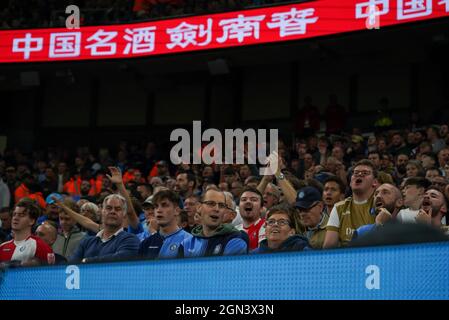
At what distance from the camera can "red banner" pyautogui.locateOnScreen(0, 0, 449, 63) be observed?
11688 millimetres

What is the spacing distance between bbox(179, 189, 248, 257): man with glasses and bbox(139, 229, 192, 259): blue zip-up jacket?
85 mm

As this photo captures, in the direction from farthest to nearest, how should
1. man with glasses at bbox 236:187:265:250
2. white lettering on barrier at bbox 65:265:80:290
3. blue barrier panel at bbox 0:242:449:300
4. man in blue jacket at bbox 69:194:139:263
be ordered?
1. man with glasses at bbox 236:187:265:250
2. man in blue jacket at bbox 69:194:139:263
3. white lettering on barrier at bbox 65:265:80:290
4. blue barrier panel at bbox 0:242:449:300

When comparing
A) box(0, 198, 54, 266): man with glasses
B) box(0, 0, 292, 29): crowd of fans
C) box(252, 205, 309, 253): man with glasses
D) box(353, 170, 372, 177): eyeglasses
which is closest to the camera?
box(252, 205, 309, 253): man with glasses

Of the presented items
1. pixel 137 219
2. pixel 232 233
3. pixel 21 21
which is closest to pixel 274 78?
pixel 21 21

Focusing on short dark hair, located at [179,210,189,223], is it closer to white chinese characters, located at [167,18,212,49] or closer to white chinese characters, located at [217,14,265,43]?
white chinese characters, located at [217,14,265,43]

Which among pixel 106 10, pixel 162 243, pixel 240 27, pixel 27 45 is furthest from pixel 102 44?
pixel 162 243

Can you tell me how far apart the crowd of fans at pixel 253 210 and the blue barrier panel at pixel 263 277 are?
0.11 meters

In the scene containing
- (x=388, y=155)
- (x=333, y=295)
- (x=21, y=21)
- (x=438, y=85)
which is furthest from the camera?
(x=21, y=21)

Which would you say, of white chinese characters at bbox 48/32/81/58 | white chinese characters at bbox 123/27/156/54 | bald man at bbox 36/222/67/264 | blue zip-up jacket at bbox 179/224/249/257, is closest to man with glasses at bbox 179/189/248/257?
blue zip-up jacket at bbox 179/224/249/257

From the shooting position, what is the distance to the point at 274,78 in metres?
16.8

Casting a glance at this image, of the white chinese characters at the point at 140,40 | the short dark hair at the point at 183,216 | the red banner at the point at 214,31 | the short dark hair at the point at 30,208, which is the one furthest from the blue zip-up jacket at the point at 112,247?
the white chinese characters at the point at 140,40

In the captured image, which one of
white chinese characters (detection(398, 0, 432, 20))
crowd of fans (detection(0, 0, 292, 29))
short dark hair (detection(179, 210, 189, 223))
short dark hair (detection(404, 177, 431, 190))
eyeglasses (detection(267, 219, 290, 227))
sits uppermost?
crowd of fans (detection(0, 0, 292, 29))
